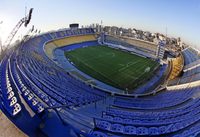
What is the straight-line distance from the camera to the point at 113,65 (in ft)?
146

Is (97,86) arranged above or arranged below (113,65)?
above

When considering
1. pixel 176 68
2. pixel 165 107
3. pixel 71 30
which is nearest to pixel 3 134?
pixel 165 107

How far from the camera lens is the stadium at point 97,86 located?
1131 cm

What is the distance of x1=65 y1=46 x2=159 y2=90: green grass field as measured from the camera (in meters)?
36.0

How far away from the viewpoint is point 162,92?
29266 millimetres

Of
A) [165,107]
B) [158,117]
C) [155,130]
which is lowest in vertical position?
[165,107]

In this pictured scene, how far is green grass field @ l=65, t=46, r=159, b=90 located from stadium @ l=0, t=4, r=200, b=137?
0.16 m

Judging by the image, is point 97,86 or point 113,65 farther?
point 113,65

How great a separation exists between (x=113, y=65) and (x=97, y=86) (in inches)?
512

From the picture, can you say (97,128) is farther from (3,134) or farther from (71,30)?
(71,30)

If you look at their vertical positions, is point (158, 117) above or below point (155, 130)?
below

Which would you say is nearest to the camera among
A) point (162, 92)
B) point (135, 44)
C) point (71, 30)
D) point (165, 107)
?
point (165, 107)

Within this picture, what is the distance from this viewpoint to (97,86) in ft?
105

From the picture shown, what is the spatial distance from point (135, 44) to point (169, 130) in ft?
175
